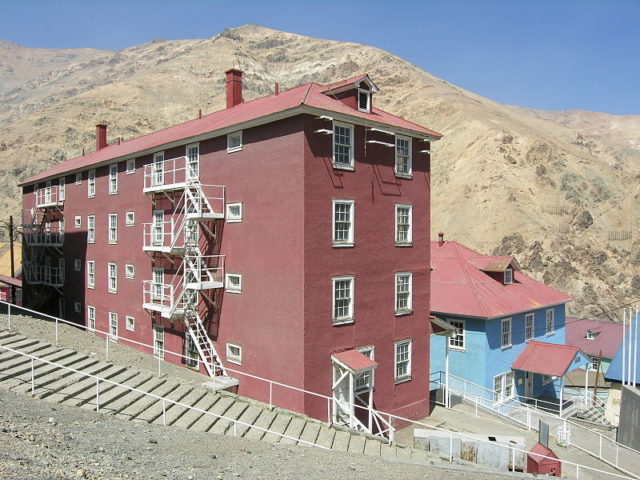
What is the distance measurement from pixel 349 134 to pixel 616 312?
4380 cm

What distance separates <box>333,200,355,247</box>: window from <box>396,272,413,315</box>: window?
10.5 feet

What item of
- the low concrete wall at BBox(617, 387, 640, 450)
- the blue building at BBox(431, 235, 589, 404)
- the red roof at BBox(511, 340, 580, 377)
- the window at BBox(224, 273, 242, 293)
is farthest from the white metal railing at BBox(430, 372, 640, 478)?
the window at BBox(224, 273, 242, 293)

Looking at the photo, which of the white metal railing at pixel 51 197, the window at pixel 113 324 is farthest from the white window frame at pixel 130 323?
the white metal railing at pixel 51 197

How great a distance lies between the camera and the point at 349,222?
63.1ft

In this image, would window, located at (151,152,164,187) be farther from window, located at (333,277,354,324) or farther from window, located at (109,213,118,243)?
window, located at (333,277,354,324)

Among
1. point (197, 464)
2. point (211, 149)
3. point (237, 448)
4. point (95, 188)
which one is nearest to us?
point (197, 464)

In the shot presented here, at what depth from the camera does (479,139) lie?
7469 cm

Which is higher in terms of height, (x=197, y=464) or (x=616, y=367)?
(x=197, y=464)

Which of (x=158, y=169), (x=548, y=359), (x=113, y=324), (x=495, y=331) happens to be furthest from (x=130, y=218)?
(x=548, y=359)

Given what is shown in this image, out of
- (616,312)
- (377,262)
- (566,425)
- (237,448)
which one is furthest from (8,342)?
(616,312)

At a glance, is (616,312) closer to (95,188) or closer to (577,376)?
(577,376)

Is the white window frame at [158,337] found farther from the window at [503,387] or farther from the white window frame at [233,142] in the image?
the window at [503,387]

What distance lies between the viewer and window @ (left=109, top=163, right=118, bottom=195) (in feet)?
92.7

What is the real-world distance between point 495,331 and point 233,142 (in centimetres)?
1675
